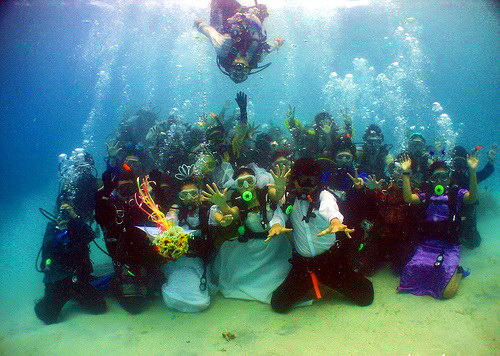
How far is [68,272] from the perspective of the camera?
243 inches

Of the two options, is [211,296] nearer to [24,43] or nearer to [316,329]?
[316,329]

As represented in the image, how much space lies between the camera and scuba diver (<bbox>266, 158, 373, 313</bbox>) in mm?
4918

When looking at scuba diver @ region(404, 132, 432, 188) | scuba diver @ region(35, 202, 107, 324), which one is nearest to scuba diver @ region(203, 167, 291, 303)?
scuba diver @ region(35, 202, 107, 324)

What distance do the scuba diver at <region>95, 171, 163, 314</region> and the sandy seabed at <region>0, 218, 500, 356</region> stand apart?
557mm

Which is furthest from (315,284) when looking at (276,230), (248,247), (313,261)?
(248,247)

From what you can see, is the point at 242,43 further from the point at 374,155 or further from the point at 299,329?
the point at 299,329

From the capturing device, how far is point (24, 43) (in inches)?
1336

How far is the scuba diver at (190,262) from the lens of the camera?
5480mm

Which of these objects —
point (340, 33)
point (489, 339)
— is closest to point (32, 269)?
point (489, 339)

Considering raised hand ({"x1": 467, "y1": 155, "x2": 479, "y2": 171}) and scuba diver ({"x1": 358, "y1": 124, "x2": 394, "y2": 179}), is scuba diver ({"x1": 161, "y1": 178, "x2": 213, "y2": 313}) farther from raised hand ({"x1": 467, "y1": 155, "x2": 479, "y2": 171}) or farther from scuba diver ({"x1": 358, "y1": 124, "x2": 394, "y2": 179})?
scuba diver ({"x1": 358, "y1": 124, "x2": 394, "y2": 179})

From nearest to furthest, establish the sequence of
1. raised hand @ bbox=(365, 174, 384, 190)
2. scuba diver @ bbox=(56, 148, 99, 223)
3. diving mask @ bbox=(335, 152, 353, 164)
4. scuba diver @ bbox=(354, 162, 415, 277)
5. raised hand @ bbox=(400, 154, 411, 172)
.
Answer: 1. raised hand @ bbox=(400, 154, 411, 172)
2. raised hand @ bbox=(365, 174, 384, 190)
3. scuba diver @ bbox=(354, 162, 415, 277)
4. diving mask @ bbox=(335, 152, 353, 164)
5. scuba diver @ bbox=(56, 148, 99, 223)

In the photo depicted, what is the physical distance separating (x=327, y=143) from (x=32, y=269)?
12768mm

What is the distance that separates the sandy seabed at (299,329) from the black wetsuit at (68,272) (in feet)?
0.93

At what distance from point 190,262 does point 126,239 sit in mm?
1384
